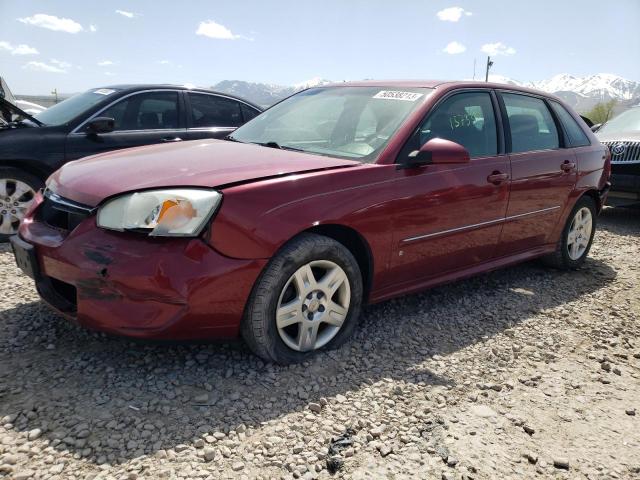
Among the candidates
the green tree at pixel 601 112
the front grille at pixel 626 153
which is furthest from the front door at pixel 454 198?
the green tree at pixel 601 112

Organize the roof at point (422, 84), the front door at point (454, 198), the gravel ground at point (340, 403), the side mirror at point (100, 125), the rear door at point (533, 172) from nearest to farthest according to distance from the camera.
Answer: the gravel ground at point (340, 403) → the front door at point (454, 198) → the roof at point (422, 84) → the rear door at point (533, 172) → the side mirror at point (100, 125)

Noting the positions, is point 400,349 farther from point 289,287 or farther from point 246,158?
point 246,158

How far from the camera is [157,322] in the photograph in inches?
94.7

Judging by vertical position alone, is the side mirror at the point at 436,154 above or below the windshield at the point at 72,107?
below

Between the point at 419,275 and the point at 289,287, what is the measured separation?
3.35 feet

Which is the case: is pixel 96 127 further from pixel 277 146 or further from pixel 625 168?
pixel 625 168

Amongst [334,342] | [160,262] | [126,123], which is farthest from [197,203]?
[126,123]

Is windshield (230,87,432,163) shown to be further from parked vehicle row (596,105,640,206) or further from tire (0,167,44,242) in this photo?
parked vehicle row (596,105,640,206)

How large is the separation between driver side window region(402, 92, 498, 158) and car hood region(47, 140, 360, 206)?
2.22 ft

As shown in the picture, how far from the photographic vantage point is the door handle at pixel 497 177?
364cm

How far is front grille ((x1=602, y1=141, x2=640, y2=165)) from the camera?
734 centimetres

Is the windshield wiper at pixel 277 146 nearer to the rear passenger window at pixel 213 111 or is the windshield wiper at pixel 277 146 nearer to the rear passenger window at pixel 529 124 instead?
the rear passenger window at pixel 529 124

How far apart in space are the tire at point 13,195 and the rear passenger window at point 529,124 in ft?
13.7

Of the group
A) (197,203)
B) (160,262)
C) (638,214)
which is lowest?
(638,214)
